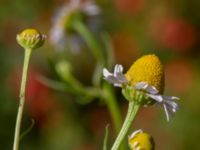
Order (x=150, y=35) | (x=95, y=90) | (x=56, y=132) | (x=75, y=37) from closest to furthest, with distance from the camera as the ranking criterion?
(x=95, y=90)
(x=75, y=37)
(x=56, y=132)
(x=150, y=35)

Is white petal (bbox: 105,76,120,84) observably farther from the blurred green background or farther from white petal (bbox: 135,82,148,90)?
the blurred green background

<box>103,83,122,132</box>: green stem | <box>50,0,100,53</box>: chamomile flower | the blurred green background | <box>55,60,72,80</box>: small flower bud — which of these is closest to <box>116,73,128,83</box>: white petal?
<box>103,83,122,132</box>: green stem

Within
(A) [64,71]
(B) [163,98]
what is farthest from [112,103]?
(B) [163,98]

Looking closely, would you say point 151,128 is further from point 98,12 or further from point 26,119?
point 98,12

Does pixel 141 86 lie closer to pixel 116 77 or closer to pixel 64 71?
pixel 116 77

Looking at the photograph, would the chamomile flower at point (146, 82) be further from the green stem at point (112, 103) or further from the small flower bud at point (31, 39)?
the green stem at point (112, 103)

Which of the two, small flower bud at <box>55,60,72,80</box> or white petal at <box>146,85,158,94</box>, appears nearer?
white petal at <box>146,85,158,94</box>

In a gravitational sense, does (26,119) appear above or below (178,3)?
below

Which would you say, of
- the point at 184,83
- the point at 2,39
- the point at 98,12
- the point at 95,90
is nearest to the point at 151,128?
→ the point at 184,83
